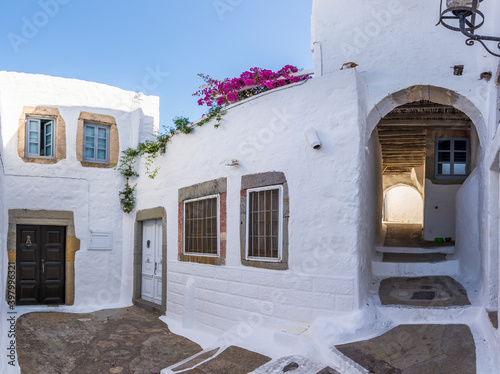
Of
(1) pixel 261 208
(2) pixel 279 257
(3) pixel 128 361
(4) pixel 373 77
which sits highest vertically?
(4) pixel 373 77

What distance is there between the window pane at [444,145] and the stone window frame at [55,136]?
798 cm

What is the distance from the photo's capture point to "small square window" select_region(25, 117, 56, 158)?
990 cm

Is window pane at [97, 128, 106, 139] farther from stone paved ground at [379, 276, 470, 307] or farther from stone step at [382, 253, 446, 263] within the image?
stone paved ground at [379, 276, 470, 307]

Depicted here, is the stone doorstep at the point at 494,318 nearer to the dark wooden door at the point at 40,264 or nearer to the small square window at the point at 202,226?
the small square window at the point at 202,226

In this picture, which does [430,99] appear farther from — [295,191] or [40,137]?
[40,137]

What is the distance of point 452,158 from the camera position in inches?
401

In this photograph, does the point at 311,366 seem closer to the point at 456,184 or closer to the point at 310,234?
the point at 310,234

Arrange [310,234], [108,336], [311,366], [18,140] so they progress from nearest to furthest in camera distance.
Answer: [311,366] → [310,234] → [108,336] → [18,140]

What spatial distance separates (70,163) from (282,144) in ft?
18.1

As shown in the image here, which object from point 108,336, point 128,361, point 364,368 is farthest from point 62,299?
point 364,368

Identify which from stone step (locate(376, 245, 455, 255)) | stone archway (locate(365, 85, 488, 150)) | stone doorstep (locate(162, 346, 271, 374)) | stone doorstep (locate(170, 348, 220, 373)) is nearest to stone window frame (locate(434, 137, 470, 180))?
stone step (locate(376, 245, 455, 255))

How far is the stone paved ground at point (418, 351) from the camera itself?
15.4 ft

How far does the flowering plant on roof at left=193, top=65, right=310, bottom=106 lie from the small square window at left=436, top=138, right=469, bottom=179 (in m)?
3.85

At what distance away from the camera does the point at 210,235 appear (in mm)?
7727
